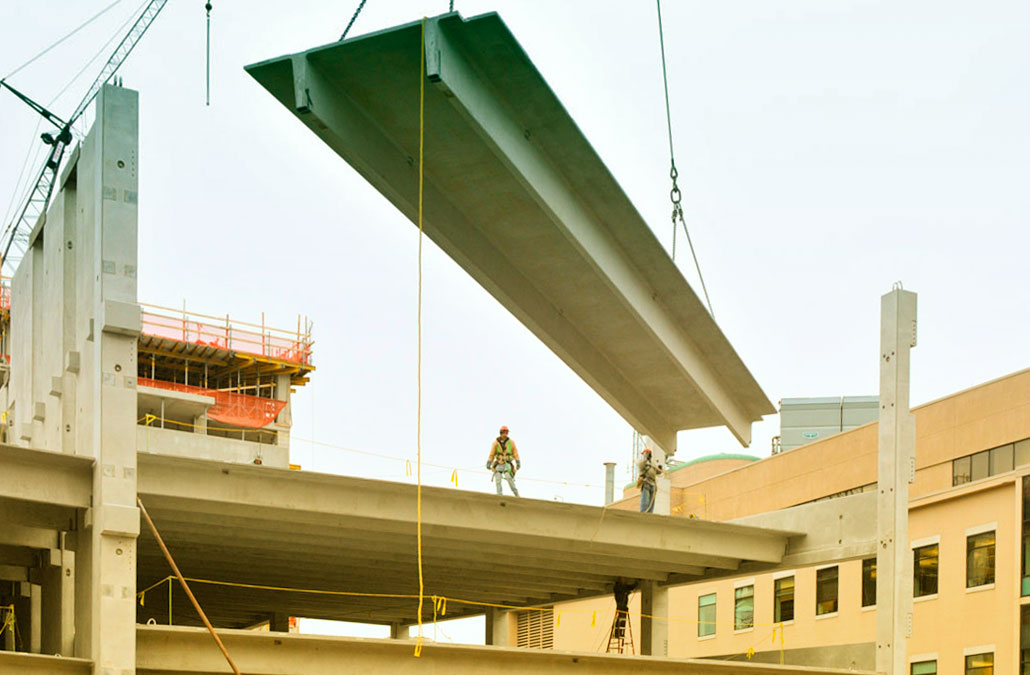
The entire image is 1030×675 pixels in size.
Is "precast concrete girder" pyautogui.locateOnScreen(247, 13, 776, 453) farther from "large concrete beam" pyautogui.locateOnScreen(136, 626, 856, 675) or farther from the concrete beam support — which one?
the concrete beam support

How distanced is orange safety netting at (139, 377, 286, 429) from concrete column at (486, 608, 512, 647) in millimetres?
32463

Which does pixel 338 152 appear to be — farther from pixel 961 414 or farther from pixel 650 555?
pixel 961 414

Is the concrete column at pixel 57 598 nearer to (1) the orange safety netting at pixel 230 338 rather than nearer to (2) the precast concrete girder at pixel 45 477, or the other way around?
(2) the precast concrete girder at pixel 45 477

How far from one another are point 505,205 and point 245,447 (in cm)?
4744

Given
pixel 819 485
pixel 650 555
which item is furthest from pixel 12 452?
pixel 819 485

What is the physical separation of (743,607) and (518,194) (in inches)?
1400

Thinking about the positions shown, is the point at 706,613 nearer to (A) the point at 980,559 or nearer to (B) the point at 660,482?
(A) the point at 980,559

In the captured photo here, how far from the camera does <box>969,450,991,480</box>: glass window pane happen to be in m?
43.4

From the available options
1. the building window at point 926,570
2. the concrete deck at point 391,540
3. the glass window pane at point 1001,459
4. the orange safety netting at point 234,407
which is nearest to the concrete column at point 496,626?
the concrete deck at point 391,540

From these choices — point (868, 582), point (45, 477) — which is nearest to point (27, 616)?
point (45, 477)

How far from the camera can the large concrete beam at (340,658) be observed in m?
19.6

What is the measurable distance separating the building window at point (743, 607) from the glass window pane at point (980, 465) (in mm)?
12323

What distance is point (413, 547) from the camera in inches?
1114

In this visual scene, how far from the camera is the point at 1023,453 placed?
41938 mm
